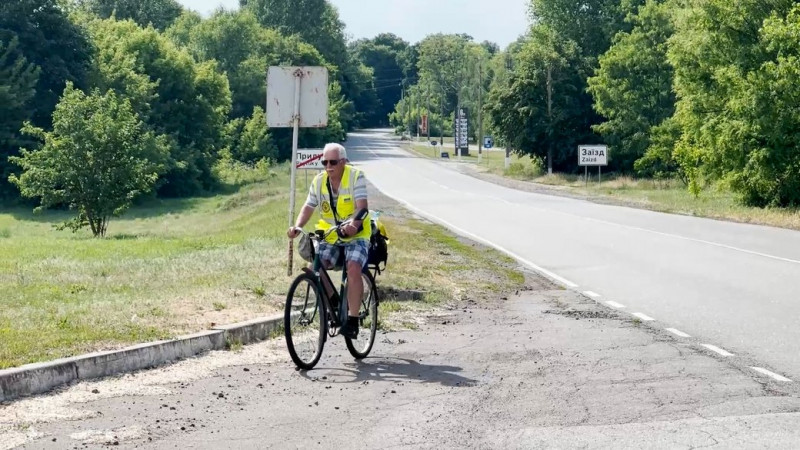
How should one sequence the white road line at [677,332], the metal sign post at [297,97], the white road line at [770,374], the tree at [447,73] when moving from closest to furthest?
the white road line at [770,374] → the white road line at [677,332] → the metal sign post at [297,97] → the tree at [447,73]

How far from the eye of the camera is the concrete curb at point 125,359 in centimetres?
810

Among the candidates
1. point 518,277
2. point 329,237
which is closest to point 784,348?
point 329,237

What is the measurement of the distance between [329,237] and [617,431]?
12.0 ft

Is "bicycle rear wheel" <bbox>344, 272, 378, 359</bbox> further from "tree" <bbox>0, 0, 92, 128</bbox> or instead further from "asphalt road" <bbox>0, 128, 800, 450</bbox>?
"tree" <bbox>0, 0, 92, 128</bbox>

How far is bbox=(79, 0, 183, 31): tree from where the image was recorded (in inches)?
4614

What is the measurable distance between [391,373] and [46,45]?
200 feet

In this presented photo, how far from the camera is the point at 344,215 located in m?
10.1

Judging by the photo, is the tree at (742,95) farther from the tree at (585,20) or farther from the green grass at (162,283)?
the tree at (585,20)

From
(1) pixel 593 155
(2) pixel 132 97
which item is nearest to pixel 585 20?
(1) pixel 593 155

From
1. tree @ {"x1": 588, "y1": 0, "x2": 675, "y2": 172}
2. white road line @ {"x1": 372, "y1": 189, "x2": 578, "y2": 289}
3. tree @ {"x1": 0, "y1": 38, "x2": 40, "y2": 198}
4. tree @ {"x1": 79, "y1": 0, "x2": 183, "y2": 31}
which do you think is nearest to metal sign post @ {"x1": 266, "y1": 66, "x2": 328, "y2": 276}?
white road line @ {"x1": 372, "y1": 189, "x2": 578, "y2": 289}

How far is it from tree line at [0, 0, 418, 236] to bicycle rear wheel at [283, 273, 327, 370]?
3087cm

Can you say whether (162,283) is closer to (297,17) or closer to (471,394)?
(471,394)

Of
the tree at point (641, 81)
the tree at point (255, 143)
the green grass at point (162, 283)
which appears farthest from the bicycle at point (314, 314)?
the tree at point (255, 143)

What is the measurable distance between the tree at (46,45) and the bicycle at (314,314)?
2267 inches
